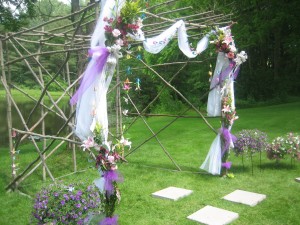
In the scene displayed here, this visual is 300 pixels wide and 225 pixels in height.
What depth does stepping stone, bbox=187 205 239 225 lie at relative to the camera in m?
4.38

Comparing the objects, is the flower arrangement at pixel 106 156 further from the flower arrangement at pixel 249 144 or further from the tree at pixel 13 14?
the flower arrangement at pixel 249 144

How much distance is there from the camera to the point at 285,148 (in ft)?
21.3

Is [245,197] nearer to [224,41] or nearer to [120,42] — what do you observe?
[224,41]

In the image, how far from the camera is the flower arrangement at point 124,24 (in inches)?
140

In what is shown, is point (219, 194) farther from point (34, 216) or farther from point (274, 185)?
point (34, 216)

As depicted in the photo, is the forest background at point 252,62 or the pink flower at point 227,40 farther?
the forest background at point 252,62

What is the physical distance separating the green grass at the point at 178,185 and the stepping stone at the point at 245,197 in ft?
0.32

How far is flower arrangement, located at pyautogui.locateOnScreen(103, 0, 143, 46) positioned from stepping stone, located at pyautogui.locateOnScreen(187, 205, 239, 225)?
252cm

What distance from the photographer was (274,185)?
5.77m

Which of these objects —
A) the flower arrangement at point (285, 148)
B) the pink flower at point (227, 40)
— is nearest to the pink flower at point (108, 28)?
→ the pink flower at point (227, 40)

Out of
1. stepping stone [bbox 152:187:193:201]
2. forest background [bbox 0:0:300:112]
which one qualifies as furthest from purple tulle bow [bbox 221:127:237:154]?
forest background [bbox 0:0:300:112]

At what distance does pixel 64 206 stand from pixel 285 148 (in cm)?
461

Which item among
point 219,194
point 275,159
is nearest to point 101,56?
point 219,194

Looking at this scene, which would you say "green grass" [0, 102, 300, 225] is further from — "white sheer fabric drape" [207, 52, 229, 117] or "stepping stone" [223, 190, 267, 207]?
"white sheer fabric drape" [207, 52, 229, 117]
